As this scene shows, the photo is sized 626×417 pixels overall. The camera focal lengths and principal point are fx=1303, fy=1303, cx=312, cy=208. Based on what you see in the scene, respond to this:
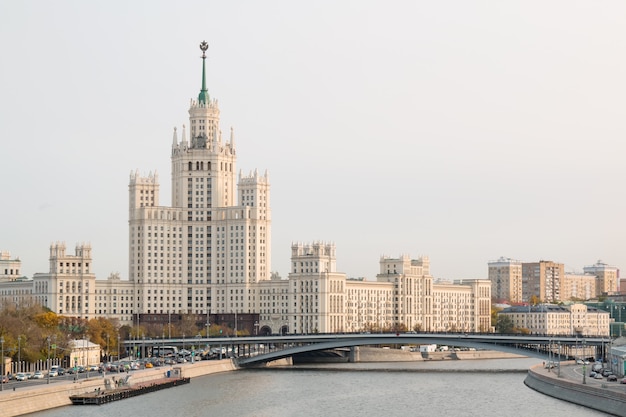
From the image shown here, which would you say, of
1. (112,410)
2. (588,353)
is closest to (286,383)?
(112,410)

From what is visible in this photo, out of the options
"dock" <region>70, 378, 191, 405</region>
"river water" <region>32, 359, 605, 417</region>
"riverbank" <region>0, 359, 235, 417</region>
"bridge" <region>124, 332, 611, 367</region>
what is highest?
"bridge" <region>124, 332, 611, 367</region>

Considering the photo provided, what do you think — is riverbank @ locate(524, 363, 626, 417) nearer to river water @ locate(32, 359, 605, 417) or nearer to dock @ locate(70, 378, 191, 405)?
river water @ locate(32, 359, 605, 417)

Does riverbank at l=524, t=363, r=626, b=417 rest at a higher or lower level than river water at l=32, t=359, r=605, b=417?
higher

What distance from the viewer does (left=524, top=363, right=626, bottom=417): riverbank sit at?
95938 millimetres

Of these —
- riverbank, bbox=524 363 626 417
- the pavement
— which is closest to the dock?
riverbank, bbox=524 363 626 417

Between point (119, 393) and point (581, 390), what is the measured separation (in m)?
39.6

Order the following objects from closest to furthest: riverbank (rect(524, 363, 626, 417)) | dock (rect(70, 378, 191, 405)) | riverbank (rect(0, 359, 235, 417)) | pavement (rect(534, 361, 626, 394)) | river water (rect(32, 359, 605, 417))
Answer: riverbank (rect(524, 363, 626, 417)) < riverbank (rect(0, 359, 235, 417)) < pavement (rect(534, 361, 626, 394)) < river water (rect(32, 359, 605, 417)) < dock (rect(70, 378, 191, 405))

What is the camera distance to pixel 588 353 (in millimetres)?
195500

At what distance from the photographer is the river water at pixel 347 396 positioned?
105 m

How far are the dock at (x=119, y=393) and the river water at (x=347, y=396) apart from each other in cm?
96

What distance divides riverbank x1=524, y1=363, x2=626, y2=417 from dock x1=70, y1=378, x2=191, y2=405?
3626cm

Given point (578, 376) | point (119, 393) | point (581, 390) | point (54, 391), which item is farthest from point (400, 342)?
point (54, 391)

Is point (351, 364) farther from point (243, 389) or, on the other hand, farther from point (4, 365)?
point (4, 365)

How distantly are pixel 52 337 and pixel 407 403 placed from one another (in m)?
47.6
